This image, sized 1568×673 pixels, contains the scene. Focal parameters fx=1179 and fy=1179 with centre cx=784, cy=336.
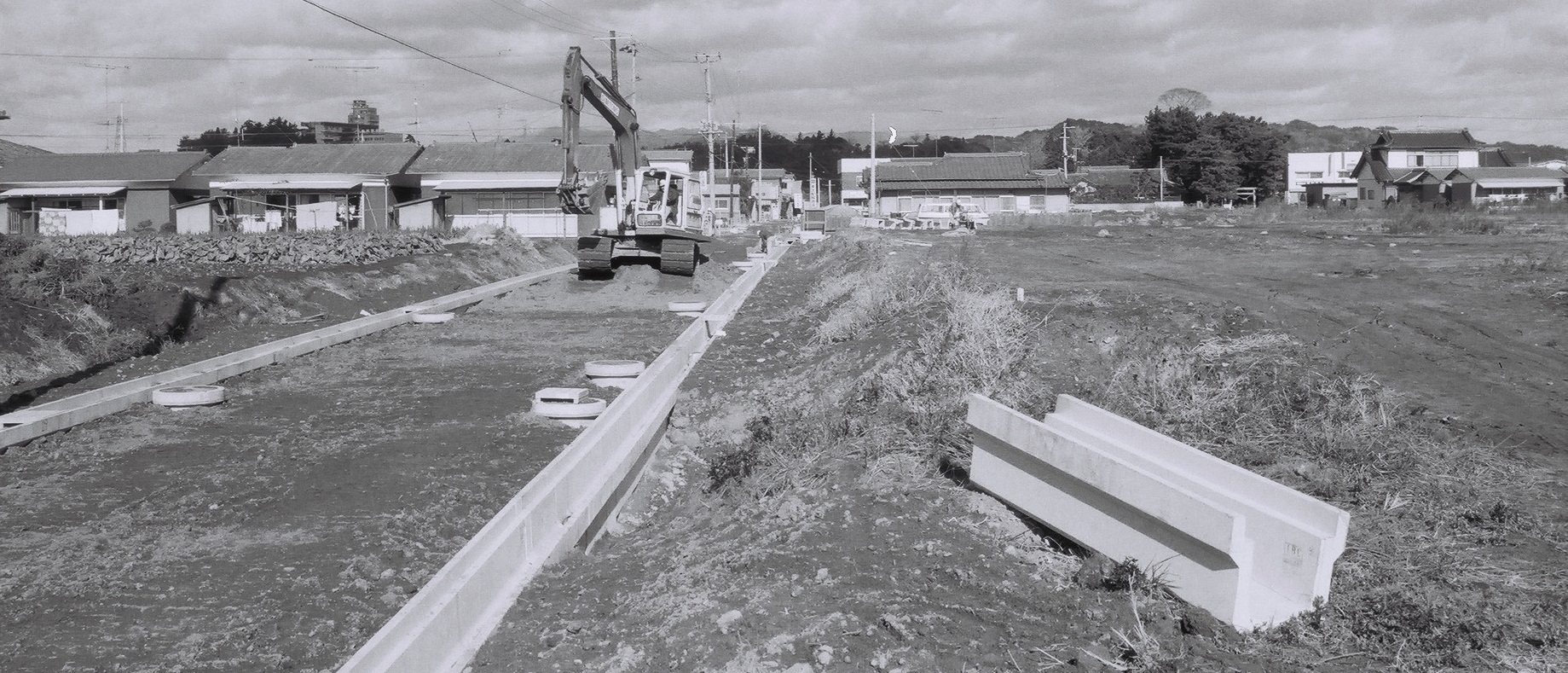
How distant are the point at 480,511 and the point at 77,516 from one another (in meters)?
2.50

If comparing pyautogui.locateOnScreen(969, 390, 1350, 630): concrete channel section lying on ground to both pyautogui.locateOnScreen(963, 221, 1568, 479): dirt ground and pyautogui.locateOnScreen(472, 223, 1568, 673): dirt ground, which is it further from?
pyautogui.locateOnScreen(963, 221, 1568, 479): dirt ground

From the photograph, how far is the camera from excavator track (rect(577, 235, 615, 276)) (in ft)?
76.1

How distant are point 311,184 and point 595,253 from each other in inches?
985

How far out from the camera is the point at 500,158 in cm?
4925

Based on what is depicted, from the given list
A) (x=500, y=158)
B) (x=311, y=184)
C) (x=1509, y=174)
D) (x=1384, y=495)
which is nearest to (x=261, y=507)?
(x=1384, y=495)

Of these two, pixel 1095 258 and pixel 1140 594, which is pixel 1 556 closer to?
pixel 1140 594

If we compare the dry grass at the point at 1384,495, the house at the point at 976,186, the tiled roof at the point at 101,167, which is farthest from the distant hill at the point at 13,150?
the dry grass at the point at 1384,495

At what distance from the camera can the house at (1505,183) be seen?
62.3 metres

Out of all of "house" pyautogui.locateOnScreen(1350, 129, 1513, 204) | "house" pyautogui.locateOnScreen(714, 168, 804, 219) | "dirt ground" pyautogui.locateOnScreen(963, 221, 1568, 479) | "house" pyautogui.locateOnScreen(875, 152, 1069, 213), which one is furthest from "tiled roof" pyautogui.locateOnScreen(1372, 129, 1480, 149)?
"dirt ground" pyautogui.locateOnScreen(963, 221, 1568, 479)

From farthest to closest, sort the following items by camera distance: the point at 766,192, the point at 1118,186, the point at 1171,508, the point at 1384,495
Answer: the point at 766,192 < the point at 1118,186 < the point at 1384,495 < the point at 1171,508

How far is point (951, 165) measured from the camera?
73.9 m

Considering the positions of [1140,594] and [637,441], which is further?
[637,441]

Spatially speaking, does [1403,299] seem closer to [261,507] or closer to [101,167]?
[261,507]

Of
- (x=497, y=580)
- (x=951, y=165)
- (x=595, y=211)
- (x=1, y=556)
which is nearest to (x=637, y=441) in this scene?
(x=497, y=580)
